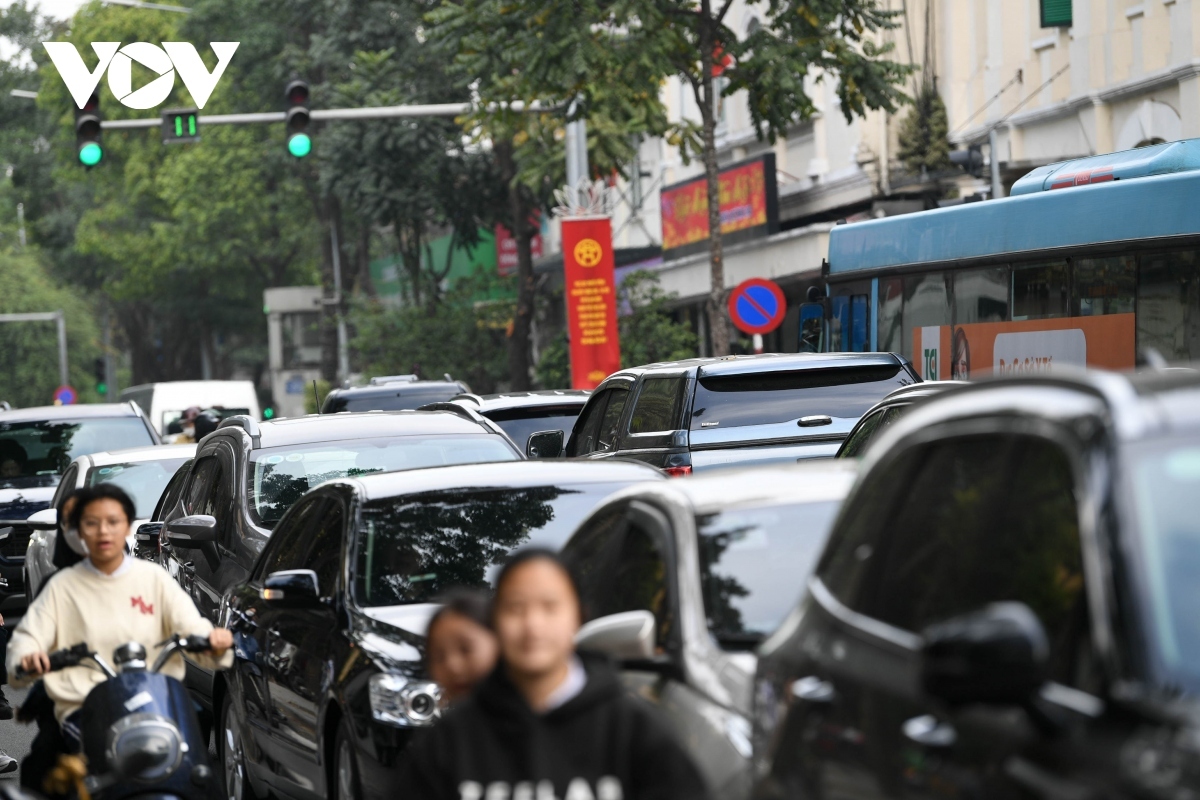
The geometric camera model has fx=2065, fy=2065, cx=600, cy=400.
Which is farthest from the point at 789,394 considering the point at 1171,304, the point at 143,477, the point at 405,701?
the point at 405,701

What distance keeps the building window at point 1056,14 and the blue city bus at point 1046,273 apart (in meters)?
6.44

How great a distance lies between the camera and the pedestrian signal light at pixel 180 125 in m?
24.5

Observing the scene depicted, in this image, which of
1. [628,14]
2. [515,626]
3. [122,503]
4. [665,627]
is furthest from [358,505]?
[628,14]

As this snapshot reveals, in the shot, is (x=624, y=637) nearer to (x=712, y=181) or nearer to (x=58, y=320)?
(x=712, y=181)

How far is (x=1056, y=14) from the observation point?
25.5 m

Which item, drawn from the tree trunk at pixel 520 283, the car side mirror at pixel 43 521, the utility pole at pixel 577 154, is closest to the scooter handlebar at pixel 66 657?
the car side mirror at pixel 43 521

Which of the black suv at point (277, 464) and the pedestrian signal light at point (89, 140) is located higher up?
the pedestrian signal light at point (89, 140)

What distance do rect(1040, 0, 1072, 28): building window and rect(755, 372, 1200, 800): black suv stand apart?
2224 centimetres

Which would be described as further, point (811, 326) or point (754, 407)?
point (811, 326)

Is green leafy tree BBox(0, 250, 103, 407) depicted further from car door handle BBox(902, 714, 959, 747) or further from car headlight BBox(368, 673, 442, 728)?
car door handle BBox(902, 714, 959, 747)

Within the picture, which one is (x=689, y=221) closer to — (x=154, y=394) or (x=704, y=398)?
(x=154, y=394)

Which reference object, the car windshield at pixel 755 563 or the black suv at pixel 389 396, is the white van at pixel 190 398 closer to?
the black suv at pixel 389 396

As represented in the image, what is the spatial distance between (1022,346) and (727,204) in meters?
18.4

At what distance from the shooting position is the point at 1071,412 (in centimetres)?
340
